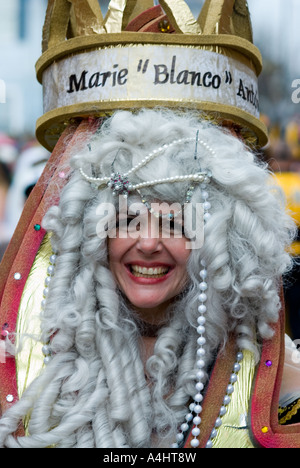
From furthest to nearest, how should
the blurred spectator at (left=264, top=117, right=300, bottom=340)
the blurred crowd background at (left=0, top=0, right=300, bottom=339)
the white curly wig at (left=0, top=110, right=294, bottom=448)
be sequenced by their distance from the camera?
the blurred crowd background at (left=0, top=0, right=300, bottom=339), the blurred spectator at (left=264, top=117, right=300, bottom=340), the white curly wig at (left=0, top=110, right=294, bottom=448)

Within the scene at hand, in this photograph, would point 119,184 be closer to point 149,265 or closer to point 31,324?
point 149,265

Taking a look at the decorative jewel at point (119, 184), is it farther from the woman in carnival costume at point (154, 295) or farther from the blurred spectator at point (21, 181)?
the blurred spectator at point (21, 181)

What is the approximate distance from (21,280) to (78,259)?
0.63 feet

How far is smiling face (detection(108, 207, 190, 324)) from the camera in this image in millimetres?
1635

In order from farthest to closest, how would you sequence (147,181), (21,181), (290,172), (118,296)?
(290,172)
(21,181)
(118,296)
(147,181)

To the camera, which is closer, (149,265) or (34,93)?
(149,265)

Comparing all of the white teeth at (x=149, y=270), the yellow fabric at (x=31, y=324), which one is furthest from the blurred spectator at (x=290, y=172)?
the yellow fabric at (x=31, y=324)

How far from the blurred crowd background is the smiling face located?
2.43m

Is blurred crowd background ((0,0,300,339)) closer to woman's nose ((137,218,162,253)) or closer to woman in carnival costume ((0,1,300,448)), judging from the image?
woman in carnival costume ((0,1,300,448))

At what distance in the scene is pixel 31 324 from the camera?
1697mm

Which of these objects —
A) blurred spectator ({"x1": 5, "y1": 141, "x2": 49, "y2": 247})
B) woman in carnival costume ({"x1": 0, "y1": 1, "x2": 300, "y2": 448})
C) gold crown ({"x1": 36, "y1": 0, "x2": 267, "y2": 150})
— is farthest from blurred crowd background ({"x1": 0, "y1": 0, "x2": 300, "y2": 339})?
woman in carnival costume ({"x1": 0, "y1": 1, "x2": 300, "y2": 448})

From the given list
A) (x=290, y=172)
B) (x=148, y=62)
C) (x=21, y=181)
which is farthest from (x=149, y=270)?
(x=290, y=172)

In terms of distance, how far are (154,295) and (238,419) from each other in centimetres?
43

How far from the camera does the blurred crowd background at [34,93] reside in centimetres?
434
